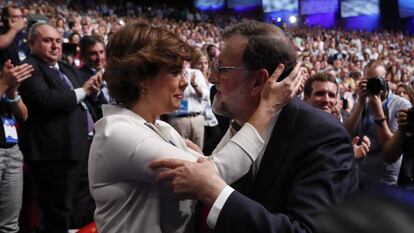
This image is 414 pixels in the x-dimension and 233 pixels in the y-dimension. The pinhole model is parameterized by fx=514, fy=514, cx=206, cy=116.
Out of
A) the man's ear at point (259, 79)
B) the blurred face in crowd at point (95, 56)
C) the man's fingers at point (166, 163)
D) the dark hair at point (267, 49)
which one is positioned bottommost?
the man's fingers at point (166, 163)

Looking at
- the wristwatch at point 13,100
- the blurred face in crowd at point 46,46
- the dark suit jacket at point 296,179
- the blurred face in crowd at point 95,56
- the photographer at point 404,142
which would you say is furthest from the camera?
the blurred face in crowd at point 95,56

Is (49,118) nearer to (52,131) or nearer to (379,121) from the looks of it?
(52,131)

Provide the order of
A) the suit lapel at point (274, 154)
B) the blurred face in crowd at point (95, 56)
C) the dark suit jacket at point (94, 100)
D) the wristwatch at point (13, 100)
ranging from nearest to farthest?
the suit lapel at point (274, 154)
the wristwatch at point (13, 100)
the dark suit jacket at point (94, 100)
the blurred face in crowd at point (95, 56)

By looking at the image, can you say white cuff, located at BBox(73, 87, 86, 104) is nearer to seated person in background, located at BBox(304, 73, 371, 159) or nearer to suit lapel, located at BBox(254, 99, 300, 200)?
seated person in background, located at BBox(304, 73, 371, 159)

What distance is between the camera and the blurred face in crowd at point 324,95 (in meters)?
3.10

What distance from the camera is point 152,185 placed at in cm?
136

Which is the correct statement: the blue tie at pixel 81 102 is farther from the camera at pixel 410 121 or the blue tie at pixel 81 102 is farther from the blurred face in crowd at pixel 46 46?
the camera at pixel 410 121

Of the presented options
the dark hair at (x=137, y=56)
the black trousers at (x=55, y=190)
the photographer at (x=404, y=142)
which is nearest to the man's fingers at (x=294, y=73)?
the dark hair at (x=137, y=56)

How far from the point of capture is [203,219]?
1.48 meters

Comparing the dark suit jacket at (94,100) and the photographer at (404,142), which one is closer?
the photographer at (404,142)

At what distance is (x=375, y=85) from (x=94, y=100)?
1928 mm

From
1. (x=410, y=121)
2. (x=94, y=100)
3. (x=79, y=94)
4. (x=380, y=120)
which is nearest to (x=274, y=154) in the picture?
(x=410, y=121)

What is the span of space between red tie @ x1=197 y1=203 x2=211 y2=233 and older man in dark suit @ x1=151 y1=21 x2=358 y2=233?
0.38ft

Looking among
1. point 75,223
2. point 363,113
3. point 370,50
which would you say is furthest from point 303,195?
point 370,50
